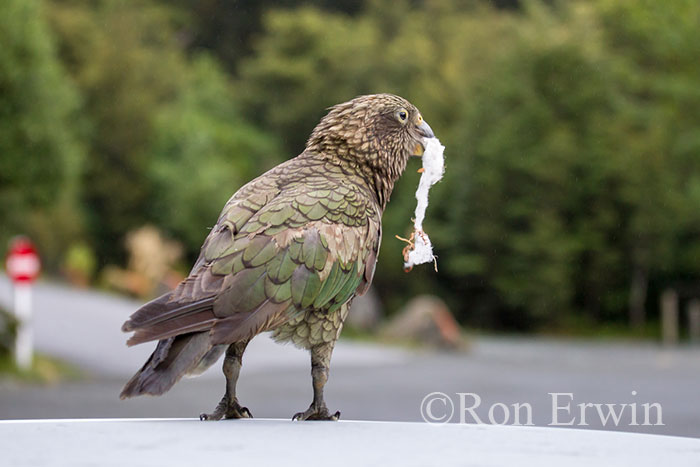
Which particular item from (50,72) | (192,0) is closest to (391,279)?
(50,72)

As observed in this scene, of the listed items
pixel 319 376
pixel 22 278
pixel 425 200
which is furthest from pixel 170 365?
pixel 22 278

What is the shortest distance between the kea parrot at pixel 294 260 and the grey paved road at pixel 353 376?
616cm

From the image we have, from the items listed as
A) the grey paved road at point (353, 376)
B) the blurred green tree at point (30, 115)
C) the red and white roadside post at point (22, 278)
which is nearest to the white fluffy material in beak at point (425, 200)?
the grey paved road at point (353, 376)

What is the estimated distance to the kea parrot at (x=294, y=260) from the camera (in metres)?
3.77

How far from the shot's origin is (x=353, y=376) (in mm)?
18656

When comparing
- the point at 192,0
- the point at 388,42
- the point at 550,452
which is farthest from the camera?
the point at 192,0

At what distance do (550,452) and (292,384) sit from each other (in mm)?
13972

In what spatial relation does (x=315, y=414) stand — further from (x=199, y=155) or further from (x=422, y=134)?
(x=199, y=155)

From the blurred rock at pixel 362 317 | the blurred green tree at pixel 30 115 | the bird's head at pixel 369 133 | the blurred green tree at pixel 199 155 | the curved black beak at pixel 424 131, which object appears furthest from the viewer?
the blurred green tree at pixel 199 155

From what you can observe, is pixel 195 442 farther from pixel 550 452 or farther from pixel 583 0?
pixel 583 0

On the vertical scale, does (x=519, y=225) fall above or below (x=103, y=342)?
above

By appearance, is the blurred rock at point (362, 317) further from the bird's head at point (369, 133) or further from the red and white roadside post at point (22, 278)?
the bird's head at point (369, 133)

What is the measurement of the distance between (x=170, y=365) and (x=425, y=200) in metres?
1.29

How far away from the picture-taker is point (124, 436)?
372 centimetres
